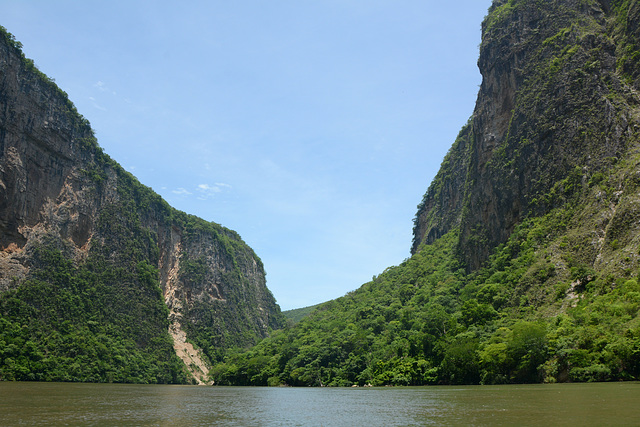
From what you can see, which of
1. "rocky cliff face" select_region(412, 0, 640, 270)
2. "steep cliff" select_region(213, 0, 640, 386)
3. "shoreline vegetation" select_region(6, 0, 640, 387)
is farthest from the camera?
"rocky cliff face" select_region(412, 0, 640, 270)

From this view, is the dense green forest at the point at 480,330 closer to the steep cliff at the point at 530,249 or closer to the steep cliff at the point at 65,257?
the steep cliff at the point at 530,249

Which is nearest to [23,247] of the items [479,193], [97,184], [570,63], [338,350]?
[97,184]

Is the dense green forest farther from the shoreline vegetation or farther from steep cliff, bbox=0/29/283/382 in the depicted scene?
steep cliff, bbox=0/29/283/382

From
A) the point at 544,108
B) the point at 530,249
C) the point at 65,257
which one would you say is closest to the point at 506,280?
the point at 530,249

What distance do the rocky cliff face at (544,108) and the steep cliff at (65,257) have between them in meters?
104

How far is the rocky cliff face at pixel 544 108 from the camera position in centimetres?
8956

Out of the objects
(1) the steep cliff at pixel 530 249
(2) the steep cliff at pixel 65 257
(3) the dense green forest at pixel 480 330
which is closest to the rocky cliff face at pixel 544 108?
(1) the steep cliff at pixel 530 249

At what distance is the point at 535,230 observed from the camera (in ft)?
306

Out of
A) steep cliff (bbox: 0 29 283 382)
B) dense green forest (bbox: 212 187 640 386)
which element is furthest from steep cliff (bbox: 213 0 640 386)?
steep cliff (bbox: 0 29 283 382)

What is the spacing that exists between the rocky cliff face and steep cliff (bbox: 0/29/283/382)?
104 m

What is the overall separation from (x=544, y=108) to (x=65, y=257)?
134m

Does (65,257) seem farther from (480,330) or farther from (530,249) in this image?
(530,249)

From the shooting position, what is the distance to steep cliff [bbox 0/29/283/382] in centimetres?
12188

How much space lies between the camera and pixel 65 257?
145 m
